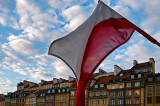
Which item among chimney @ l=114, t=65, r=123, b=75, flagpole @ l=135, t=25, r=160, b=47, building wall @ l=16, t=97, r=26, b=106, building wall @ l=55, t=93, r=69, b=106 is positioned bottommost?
building wall @ l=16, t=97, r=26, b=106

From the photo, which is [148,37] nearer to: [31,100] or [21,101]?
[31,100]

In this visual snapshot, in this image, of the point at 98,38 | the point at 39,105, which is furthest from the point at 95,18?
the point at 39,105

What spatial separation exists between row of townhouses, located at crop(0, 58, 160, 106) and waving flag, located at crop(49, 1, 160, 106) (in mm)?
45972

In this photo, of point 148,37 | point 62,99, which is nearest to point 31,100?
point 62,99

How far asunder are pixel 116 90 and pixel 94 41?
171 ft

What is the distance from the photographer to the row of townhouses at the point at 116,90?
5478 centimetres


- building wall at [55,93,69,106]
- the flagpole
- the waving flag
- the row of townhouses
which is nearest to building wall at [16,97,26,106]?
the row of townhouses

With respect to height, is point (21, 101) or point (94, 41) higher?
point (94, 41)

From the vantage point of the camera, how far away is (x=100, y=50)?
10.3 m

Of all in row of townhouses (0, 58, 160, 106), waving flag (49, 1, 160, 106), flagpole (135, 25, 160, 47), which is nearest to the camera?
flagpole (135, 25, 160, 47)

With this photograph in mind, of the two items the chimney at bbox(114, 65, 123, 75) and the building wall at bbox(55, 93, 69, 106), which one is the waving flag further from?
the building wall at bbox(55, 93, 69, 106)

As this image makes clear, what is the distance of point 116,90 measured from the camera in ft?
199

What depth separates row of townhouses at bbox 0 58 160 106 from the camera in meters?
54.8

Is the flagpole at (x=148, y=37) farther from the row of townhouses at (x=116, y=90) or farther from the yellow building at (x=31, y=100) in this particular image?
A: the yellow building at (x=31, y=100)
